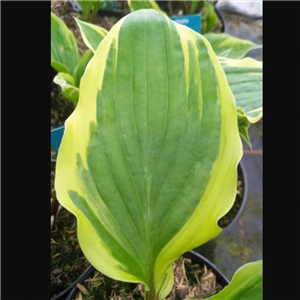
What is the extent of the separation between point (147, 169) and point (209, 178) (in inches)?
2.9

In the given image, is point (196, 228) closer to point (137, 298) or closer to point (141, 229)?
point (141, 229)

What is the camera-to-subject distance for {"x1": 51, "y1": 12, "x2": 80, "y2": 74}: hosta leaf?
82cm

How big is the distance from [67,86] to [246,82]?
1.06 ft

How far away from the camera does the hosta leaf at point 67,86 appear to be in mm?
758

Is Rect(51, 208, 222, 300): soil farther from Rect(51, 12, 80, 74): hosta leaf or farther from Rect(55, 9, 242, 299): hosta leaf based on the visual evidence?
Rect(51, 12, 80, 74): hosta leaf

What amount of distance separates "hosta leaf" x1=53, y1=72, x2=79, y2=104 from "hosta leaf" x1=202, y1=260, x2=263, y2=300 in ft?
1.41

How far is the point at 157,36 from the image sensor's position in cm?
48

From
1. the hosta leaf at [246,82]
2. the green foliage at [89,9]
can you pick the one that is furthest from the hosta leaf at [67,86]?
the hosta leaf at [246,82]

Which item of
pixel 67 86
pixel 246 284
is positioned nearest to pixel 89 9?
pixel 67 86

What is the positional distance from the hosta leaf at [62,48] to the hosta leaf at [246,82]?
0.33 metres

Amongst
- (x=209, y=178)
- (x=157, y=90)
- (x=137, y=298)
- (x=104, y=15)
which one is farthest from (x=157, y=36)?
(x=104, y=15)

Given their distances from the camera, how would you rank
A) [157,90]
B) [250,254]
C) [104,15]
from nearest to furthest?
[157,90]
[250,254]
[104,15]

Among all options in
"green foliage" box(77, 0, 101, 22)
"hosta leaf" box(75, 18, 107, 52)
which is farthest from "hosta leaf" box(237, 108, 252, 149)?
"green foliage" box(77, 0, 101, 22)

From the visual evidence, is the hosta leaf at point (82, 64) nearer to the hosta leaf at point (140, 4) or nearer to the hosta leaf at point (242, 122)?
the hosta leaf at point (140, 4)
